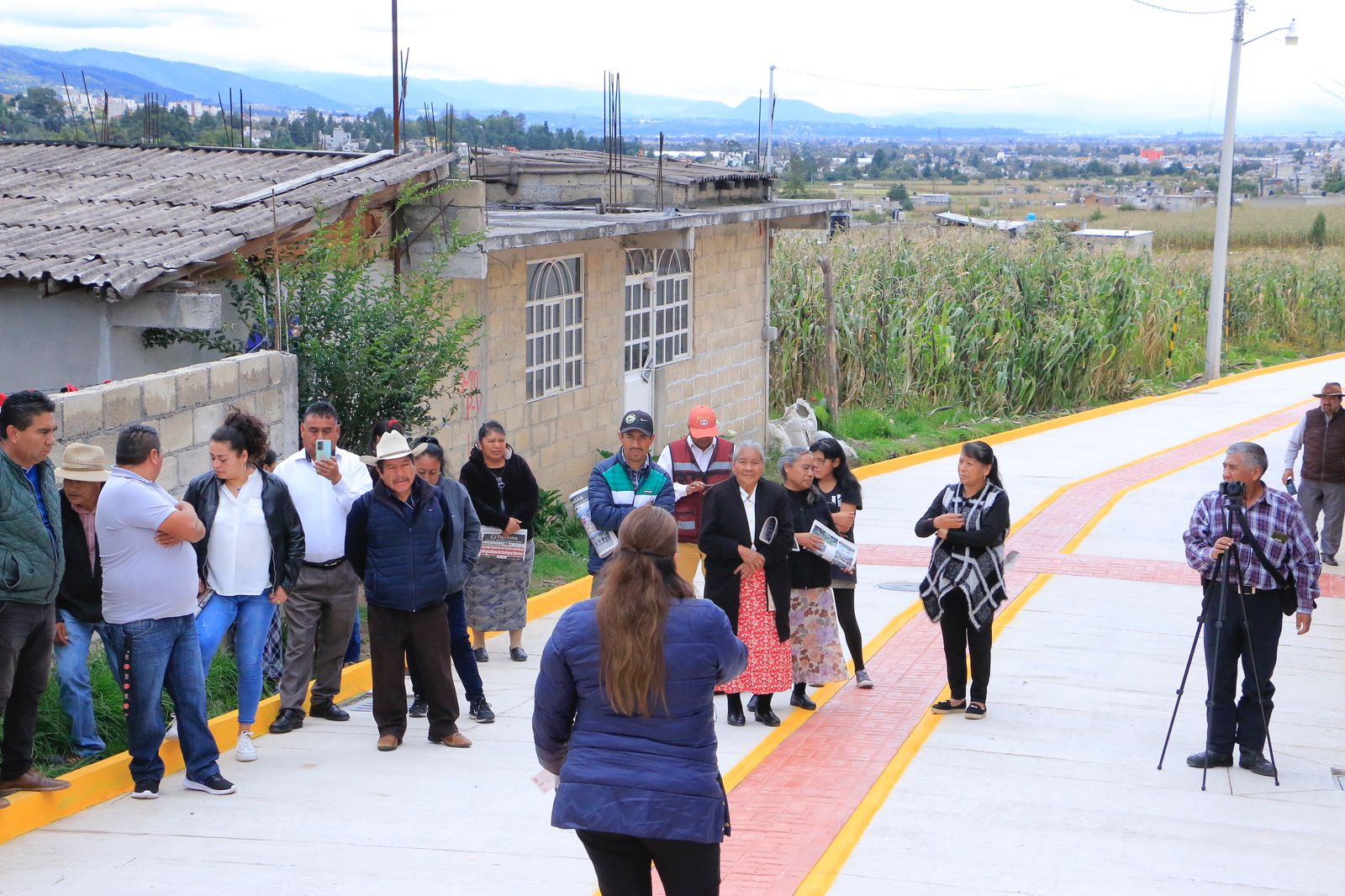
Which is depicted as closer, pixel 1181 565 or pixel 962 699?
pixel 962 699

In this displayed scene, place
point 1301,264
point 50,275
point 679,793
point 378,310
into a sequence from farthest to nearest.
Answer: point 1301,264 < point 378,310 < point 50,275 < point 679,793

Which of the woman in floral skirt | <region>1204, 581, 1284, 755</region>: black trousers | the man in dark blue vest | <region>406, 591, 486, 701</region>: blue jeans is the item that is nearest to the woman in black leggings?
the woman in floral skirt

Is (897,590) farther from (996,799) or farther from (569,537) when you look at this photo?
(996,799)

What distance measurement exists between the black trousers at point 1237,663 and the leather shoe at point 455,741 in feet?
13.3

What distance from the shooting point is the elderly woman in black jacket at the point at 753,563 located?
808 centimetres

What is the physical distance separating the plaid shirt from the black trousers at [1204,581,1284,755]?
0.44 ft

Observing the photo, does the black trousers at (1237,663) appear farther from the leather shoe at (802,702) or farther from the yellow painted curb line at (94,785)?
the yellow painted curb line at (94,785)

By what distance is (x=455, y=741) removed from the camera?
7.84 meters

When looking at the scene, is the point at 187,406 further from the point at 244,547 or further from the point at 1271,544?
the point at 1271,544

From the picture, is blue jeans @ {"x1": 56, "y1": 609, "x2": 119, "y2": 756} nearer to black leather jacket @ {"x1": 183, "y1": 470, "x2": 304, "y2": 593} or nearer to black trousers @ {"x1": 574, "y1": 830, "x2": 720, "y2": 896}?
black leather jacket @ {"x1": 183, "y1": 470, "x2": 304, "y2": 593}

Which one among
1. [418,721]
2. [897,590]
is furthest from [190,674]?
[897,590]

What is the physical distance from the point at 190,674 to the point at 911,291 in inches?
868

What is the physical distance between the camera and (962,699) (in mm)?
8836

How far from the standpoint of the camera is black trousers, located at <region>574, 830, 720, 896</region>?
429cm
